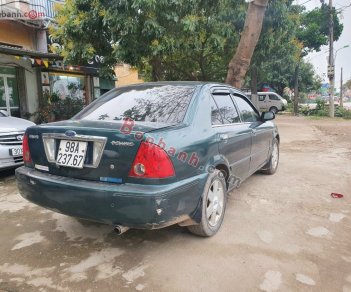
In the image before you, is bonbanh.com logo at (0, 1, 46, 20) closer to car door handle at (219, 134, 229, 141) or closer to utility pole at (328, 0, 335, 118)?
car door handle at (219, 134, 229, 141)

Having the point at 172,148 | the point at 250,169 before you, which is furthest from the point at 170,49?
the point at 172,148

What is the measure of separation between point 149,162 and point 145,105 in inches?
37.6

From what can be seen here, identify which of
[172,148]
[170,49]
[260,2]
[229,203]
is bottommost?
[229,203]

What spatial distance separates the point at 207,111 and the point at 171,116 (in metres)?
0.44

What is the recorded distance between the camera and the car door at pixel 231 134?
3.43 metres

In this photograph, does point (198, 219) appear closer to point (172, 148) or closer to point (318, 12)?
point (172, 148)

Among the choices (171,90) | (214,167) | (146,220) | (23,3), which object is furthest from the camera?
(23,3)

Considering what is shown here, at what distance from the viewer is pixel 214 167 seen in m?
3.18

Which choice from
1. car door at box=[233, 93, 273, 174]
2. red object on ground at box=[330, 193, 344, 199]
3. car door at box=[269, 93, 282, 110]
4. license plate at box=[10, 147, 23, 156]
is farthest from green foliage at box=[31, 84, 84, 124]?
car door at box=[269, 93, 282, 110]

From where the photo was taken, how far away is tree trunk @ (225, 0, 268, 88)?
7.58m

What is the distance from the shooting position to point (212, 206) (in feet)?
10.7

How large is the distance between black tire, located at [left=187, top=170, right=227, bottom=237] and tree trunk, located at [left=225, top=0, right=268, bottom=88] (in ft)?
17.6

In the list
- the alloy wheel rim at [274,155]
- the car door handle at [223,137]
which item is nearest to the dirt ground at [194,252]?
the car door handle at [223,137]

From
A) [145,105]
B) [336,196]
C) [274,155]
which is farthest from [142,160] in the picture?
[274,155]
